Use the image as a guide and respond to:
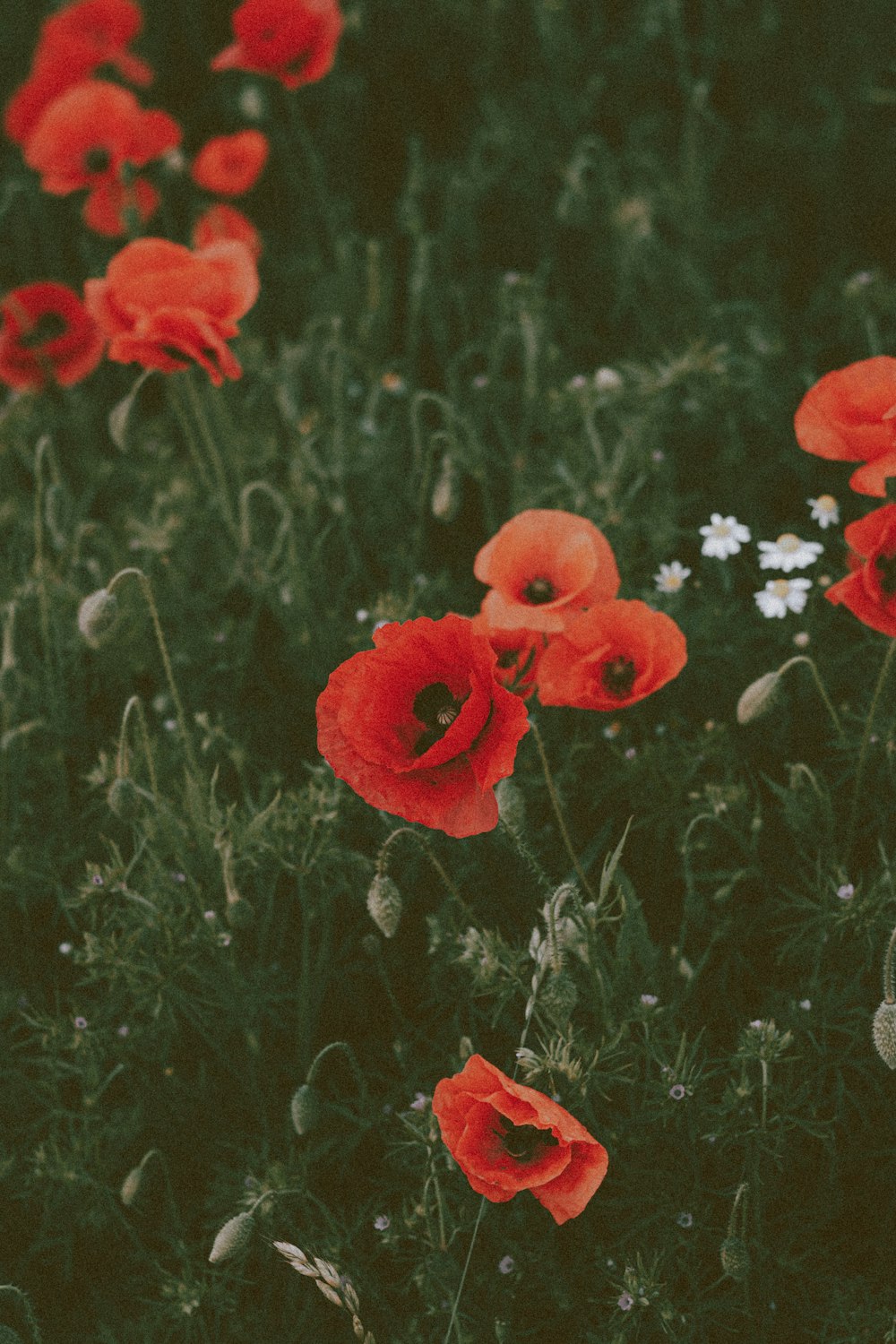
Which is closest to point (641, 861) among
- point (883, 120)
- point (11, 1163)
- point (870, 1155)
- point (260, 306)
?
point (870, 1155)

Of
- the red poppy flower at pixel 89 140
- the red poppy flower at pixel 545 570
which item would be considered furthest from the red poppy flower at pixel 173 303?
the red poppy flower at pixel 89 140

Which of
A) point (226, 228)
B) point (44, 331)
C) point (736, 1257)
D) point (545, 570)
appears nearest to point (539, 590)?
point (545, 570)

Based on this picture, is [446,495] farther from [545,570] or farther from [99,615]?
[99,615]

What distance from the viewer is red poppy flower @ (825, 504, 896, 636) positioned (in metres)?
1.82

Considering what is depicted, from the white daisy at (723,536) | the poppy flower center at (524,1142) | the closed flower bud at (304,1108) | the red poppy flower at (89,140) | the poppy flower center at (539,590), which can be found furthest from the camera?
the red poppy flower at (89,140)

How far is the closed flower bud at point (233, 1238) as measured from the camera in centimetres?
178

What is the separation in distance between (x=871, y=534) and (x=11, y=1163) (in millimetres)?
1720

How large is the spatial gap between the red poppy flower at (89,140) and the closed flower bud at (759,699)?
2.17m

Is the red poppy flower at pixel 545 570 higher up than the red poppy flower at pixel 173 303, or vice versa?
the red poppy flower at pixel 173 303

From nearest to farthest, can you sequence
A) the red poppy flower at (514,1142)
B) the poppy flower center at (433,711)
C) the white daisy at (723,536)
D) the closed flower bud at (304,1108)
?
the red poppy flower at (514,1142)
the poppy flower center at (433,711)
the closed flower bud at (304,1108)
the white daisy at (723,536)

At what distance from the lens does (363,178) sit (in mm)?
4043

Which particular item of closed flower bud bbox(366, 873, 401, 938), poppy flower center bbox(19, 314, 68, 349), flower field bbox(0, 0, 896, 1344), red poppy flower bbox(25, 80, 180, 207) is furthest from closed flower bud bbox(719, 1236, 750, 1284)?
red poppy flower bbox(25, 80, 180, 207)

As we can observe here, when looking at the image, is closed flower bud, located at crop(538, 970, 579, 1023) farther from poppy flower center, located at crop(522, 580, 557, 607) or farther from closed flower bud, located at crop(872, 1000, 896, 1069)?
poppy flower center, located at crop(522, 580, 557, 607)

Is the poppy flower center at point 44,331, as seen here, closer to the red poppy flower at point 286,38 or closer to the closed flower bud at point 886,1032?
the red poppy flower at point 286,38
